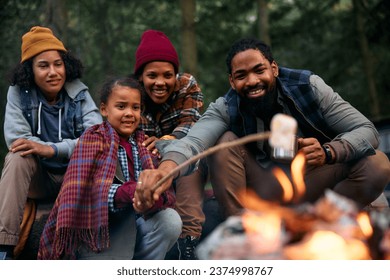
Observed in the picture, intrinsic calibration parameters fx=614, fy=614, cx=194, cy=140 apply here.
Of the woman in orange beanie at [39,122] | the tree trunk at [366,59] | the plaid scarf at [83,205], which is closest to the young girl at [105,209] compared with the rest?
the plaid scarf at [83,205]

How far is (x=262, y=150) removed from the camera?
3.43m

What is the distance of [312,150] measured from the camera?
10.3 ft

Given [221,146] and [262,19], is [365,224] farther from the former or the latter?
[262,19]

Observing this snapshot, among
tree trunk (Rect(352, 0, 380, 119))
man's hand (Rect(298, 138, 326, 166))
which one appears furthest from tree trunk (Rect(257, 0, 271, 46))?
man's hand (Rect(298, 138, 326, 166))

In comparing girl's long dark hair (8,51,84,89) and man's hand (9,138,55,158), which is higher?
girl's long dark hair (8,51,84,89)

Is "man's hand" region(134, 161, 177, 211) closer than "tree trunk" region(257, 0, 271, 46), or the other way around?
"man's hand" region(134, 161, 177, 211)

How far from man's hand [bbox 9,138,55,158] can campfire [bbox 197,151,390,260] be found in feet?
3.11

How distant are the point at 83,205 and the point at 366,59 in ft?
27.3

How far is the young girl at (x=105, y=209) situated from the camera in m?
2.94

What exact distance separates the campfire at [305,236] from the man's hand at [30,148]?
95 cm

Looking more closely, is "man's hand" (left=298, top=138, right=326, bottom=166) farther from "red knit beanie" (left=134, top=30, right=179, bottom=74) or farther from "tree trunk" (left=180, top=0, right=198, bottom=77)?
"tree trunk" (left=180, top=0, right=198, bottom=77)

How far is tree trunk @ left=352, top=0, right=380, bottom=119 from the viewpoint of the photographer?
10.1 meters
